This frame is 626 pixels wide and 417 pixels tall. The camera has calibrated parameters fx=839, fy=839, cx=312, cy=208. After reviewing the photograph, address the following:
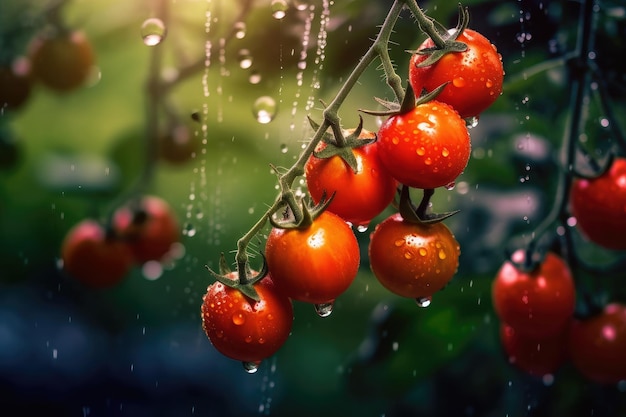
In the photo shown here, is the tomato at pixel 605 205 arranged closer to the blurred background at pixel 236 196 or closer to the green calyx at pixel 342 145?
the blurred background at pixel 236 196

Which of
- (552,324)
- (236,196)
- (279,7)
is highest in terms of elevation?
(279,7)

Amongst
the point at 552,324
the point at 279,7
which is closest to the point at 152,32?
the point at 279,7

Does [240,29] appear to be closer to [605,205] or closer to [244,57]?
[244,57]

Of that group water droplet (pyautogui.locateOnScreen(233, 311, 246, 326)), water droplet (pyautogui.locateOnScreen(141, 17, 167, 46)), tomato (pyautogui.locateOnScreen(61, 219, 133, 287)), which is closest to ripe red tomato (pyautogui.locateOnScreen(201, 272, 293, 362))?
water droplet (pyautogui.locateOnScreen(233, 311, 246, 326))

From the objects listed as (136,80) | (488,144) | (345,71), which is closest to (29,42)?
(136,80)

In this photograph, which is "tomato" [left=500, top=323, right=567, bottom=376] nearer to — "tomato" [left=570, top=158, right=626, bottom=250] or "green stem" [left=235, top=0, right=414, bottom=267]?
"tomato" [left=570, top=158, right=626, bottom=250]

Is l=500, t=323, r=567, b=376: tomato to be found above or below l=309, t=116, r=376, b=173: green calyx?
below
